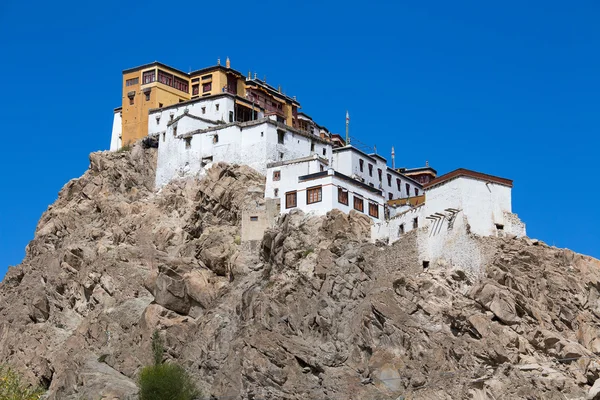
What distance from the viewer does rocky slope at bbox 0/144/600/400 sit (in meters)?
74.9

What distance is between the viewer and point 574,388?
236 ft

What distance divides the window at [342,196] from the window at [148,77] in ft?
122

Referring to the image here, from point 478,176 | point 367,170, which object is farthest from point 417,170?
point 478,176

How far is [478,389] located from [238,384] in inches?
733

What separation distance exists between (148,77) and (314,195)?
36.9 meters

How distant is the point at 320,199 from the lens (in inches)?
3691

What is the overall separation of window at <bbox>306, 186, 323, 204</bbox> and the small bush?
29.1m

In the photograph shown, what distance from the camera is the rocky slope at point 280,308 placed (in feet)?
246

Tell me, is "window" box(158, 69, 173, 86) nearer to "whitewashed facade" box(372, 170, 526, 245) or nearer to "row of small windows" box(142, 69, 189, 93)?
"row of small windows" box(142, 69, 189, 93)

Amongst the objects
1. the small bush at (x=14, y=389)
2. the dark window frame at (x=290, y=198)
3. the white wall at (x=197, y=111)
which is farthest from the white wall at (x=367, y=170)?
the small bush at (x=14, y=389)

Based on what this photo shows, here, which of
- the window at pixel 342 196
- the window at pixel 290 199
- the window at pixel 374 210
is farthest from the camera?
the window at pixel 374 210

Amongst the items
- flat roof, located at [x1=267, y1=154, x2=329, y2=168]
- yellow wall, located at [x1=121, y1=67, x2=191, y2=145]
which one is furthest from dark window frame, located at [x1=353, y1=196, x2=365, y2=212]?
yellow wall, located at [x1=121, y1=67, x2=191, y2=145]

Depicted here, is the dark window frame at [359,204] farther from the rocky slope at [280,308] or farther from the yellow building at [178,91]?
the yellow building at [178,91]

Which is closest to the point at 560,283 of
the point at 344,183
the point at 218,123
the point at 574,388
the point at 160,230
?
the point at 574,388
